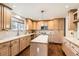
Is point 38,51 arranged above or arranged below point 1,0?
below

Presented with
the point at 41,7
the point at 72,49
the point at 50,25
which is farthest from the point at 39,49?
the point at 50,25

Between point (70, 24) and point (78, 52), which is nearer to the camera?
point (78, 52)

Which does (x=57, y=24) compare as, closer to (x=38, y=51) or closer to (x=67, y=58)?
(x=38, y=51)

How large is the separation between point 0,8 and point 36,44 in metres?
1.59

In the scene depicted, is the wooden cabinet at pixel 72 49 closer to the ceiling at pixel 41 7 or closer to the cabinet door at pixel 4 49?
the ceiling at pixel 41 7

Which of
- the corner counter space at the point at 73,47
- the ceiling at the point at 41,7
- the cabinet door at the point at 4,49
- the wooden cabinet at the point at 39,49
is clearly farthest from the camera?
the ceiling at the point at 41,7

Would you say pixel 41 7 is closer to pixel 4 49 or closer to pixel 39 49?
pixel 39 49

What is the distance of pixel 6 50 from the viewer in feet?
10.2

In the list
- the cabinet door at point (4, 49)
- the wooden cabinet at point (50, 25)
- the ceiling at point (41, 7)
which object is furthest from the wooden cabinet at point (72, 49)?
the wooden cabinet at point (50, 25)

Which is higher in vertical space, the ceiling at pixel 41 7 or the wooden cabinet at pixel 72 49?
the ceiling at pixel 41 7

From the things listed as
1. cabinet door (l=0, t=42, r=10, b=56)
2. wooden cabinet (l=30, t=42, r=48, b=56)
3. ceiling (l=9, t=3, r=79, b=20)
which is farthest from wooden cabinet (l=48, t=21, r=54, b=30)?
cabinet door (l=0, t=42, r=10, b=56)

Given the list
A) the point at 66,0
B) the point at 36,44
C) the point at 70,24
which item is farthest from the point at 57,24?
the point at 66,0

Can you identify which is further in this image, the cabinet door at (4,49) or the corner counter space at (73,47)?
the cabinet door at (4,49)

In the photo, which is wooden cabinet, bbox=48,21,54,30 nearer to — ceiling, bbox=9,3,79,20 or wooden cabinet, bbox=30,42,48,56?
ceiling, bbox=9,3,79,20
